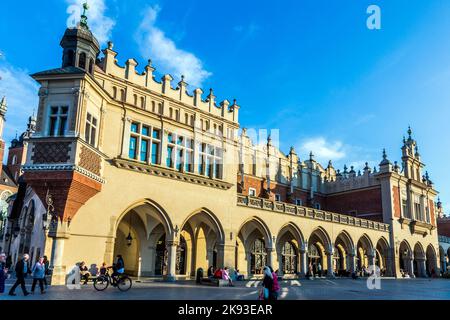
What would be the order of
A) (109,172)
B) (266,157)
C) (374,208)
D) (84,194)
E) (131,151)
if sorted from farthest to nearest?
(374,208)
(266,157)
(131,151)
(109,172)
(84,194)

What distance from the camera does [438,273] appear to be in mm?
46656

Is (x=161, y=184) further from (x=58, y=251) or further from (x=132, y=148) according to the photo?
(x=58, y=251)

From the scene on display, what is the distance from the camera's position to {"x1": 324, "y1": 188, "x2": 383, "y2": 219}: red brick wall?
136 ft

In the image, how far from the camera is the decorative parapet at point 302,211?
2778cm

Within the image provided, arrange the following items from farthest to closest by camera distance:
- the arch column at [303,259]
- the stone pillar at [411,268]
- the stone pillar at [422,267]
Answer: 1. the stone pillar at [422,267]
2. the stone pillar at [411,268]
3. the arch column at [303,259]

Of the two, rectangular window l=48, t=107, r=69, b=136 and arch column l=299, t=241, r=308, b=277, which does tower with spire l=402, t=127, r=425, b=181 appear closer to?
arch column l=299, t=241, r=308, b=277

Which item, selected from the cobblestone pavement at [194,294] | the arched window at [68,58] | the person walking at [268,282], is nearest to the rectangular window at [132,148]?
the arched window at [68,58]

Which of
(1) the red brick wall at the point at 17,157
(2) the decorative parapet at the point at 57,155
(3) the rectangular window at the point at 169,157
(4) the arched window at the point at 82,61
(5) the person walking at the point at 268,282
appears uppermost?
(1) the red brick wall at the point at 17,157

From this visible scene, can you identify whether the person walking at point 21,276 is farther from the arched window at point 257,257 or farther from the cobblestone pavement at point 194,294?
the arched window at point 257,257

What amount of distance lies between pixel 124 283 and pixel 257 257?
18197 millimetres

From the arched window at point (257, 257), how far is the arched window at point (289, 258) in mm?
2349
